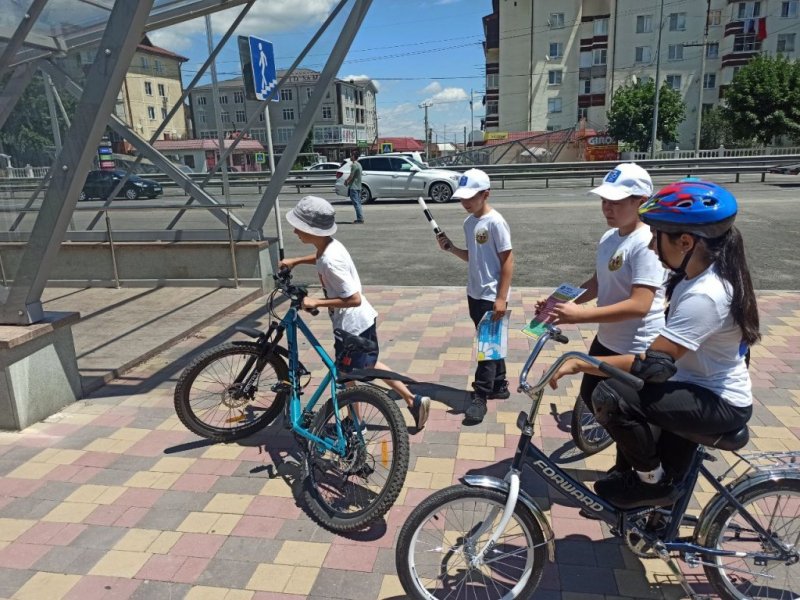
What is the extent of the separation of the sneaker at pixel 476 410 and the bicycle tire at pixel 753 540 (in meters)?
1.93

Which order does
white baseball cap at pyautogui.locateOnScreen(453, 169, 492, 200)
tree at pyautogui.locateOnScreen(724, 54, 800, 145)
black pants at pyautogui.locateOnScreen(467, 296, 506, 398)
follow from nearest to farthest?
white baseball cap at pyautogui.locateOnScreen(453, 169, 492, 200) → black pants at pyautogui.locateOnScreen(467, 296, 506, 398) → tree at pyautogui.locateOnScreen(724, 54, 800, 145)

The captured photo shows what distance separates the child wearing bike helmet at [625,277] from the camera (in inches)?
106

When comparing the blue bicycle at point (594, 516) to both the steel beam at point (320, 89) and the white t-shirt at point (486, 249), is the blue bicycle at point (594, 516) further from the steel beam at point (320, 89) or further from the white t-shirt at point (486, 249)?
the steel beam at point (320, 89)

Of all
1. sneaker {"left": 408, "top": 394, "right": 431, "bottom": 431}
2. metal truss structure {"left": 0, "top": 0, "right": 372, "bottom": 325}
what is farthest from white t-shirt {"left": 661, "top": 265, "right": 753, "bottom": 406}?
metal truss structure {"left": 0, "top": 0, "right": 372, "bottom": 325}

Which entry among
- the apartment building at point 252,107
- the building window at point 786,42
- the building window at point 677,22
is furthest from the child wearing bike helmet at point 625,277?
the building window at point 786,42

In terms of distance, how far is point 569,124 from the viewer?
179 ft

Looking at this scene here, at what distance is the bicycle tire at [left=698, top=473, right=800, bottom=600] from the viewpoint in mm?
2256

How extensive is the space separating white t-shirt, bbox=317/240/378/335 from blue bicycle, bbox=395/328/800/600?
1484 mm

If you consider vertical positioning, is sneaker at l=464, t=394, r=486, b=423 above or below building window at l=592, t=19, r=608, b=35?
below

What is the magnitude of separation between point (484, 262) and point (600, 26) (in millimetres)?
57085

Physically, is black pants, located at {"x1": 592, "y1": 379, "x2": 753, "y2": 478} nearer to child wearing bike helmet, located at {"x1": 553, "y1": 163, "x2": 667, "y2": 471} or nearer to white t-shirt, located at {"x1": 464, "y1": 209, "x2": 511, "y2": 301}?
Result: child wearing bike helmet, located at {"x1": 553, "y1": 163, "x2": 667, "y2": 471}

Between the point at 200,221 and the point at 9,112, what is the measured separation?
3248mm

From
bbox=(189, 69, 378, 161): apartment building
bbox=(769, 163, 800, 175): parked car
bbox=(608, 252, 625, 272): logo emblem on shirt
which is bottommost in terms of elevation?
bbox=(769, 163, 800, 175): parked car

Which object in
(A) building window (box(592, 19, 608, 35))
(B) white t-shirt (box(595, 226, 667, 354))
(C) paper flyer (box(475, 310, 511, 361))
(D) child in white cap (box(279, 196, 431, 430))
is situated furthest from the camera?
(A) building window (box(592, 19, 608, 35))
